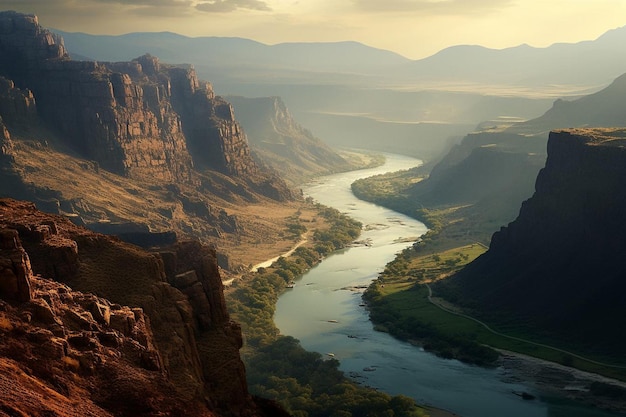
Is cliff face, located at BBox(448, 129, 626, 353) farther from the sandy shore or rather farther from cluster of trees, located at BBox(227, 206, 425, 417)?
cluster of trees, located at BBox(227, 206, 425, 417)

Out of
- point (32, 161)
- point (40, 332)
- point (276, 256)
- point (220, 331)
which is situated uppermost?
point (40, 332)

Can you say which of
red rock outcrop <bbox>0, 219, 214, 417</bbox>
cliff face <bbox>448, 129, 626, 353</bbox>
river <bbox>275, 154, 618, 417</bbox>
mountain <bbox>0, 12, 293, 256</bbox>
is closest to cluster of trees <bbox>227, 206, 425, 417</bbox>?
river <bbox>275, 154, 618, 417</bbox>

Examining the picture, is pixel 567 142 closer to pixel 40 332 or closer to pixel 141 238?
pixel 141 238

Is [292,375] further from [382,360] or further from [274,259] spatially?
[274,259]

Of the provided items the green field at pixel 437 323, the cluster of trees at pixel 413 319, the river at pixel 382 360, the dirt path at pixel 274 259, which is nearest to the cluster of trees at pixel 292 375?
the river at pixel 382 360

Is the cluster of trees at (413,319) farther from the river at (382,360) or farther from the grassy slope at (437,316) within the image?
the river at (382,360)

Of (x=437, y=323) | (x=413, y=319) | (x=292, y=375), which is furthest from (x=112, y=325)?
(x=413, y=319)

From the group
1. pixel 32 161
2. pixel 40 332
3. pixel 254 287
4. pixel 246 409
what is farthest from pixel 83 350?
pixel 32 161
